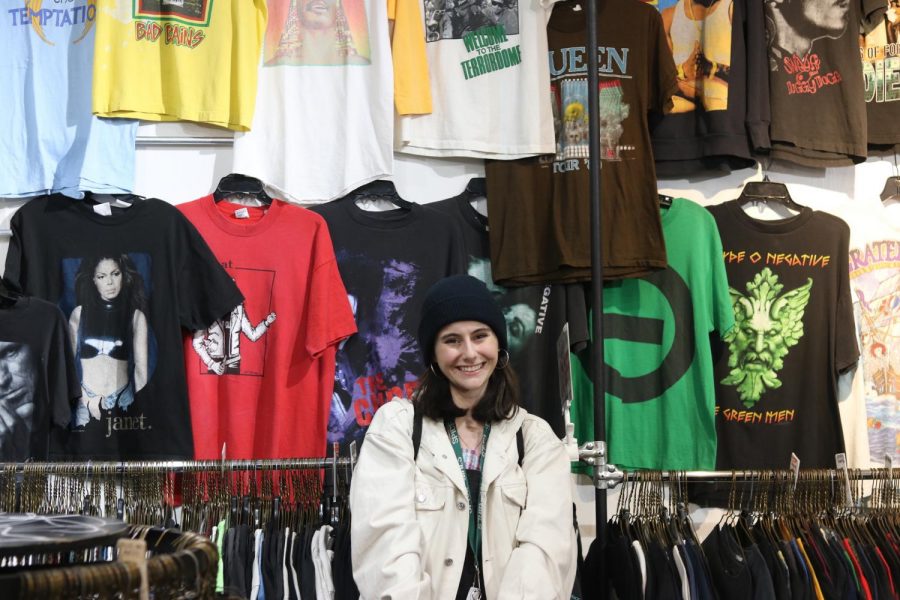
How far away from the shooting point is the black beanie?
2260mm

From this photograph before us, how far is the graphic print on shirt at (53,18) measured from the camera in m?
3.17

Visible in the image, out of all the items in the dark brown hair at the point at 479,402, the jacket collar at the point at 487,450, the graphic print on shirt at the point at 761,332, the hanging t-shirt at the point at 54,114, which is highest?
the hanging t-shirt at the point at 54,114

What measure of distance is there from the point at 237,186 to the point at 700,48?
1.65 m

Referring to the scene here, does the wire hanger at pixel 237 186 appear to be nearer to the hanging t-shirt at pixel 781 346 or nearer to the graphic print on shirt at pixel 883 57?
the hanging t-shirt at pixel 781 346

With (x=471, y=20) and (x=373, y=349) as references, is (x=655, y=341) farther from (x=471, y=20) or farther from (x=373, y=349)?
(x=471, y=20)

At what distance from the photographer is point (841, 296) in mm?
3283

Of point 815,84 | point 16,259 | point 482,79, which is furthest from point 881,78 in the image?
point 16,259

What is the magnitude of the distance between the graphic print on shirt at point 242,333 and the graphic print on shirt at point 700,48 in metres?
1.54

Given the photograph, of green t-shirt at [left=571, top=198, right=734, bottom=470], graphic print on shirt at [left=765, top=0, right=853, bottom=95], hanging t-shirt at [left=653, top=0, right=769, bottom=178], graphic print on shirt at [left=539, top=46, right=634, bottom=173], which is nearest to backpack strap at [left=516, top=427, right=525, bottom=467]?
green t-shirt at [left=571, top=198, right=734, bottom=470]

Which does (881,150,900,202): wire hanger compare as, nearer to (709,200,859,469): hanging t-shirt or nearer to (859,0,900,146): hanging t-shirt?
(859,0,900,146): hanging t-shirt

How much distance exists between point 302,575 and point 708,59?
215 cm

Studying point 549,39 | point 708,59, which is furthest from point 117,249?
point 708,59

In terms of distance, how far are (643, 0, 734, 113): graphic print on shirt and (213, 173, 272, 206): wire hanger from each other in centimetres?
145

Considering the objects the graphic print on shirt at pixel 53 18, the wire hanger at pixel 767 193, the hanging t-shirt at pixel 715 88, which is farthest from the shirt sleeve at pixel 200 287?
the wire hanger at pixel 767 193
